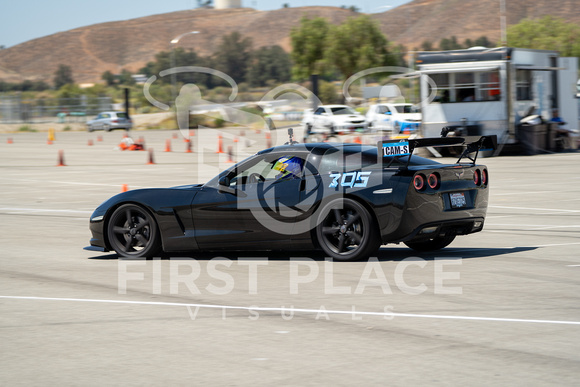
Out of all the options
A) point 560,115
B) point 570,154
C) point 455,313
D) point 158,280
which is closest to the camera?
point 455,313

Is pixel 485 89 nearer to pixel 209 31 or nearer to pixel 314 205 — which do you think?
pixel 314 205

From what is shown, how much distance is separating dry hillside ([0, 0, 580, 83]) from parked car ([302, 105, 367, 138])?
101 metres

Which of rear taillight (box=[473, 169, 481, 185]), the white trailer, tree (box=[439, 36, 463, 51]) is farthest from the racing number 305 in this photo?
tree (box=[439, 36, 463, 51])

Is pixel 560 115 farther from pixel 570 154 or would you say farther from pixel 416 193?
pixel 416 193

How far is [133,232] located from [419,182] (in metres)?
3.46

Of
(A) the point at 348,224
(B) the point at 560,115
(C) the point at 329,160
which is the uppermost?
(B) the point at 560,115

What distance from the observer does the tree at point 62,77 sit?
13740 centimetres

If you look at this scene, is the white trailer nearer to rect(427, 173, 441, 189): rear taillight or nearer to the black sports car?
the black sports car

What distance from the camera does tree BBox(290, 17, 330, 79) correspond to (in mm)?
73938

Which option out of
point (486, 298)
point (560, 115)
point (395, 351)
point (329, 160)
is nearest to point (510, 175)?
point (560, 115)

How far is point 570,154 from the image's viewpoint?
92.0 feet

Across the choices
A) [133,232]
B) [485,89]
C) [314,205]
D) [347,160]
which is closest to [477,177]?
[347,160]

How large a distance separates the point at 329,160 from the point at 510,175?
13.5 meters

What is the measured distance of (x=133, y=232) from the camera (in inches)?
372
